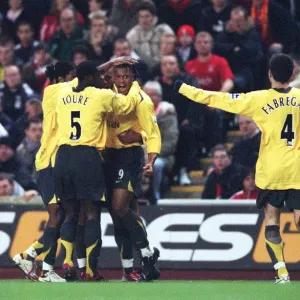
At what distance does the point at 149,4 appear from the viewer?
789 inches

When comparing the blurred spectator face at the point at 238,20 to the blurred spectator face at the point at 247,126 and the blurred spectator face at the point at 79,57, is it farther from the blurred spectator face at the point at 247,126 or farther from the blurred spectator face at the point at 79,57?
the blurred spectator face at the point at 79,57

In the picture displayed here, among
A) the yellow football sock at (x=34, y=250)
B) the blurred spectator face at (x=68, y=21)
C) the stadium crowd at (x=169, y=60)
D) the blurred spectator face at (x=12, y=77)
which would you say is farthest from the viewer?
the blurred spectator face at (x=68, y=21)

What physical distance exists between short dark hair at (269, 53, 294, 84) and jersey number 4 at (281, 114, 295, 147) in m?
0.38

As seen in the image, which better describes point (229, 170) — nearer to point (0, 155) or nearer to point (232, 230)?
point (232, 230)

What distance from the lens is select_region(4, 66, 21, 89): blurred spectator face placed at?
20.0 meters

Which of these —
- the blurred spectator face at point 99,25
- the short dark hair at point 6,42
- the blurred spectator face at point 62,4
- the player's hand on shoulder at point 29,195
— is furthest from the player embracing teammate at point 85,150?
the blurred spectator face at point 62,4

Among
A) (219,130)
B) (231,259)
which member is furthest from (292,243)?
(219,130)

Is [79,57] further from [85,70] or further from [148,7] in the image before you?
[85,70]

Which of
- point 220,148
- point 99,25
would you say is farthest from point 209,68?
point 99,25

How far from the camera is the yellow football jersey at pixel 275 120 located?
13352mm

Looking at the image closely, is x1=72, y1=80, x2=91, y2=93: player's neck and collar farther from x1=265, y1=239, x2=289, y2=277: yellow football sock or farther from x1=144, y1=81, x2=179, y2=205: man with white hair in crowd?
x1=144, y1=81, x2=179, y2=205: man with white hair in crowd

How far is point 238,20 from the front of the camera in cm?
1953

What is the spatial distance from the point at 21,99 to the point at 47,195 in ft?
19.3

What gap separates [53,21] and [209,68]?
3645 mm
